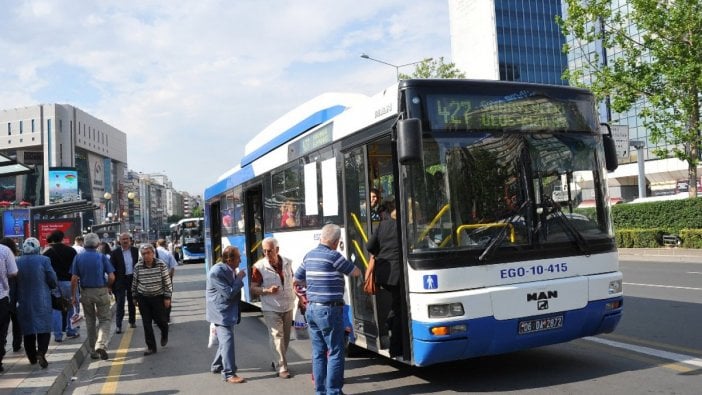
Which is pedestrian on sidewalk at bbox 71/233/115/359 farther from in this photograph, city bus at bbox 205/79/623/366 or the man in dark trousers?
city bus at bbox 205/79/623/366

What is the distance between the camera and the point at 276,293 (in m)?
7.61

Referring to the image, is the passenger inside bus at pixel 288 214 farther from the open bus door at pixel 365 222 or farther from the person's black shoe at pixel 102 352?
the person's black shoe at pixel 102 352

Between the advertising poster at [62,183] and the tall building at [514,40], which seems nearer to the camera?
the advertising poster at [62,183]

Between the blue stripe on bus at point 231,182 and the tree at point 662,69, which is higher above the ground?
the tree at point 662,69

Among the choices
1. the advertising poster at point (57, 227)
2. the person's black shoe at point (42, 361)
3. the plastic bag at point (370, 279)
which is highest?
the advertising poster at point (57, 227)

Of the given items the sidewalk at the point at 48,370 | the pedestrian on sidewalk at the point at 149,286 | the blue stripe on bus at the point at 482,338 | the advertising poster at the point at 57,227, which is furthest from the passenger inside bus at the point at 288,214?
the advertising poster at the point at 57,227

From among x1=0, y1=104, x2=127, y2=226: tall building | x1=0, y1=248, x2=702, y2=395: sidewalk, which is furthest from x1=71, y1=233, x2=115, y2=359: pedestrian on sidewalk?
x1=0, y1=104, x2=127, y2=226: tall building

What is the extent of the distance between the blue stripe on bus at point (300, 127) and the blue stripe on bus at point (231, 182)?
1.32 ft

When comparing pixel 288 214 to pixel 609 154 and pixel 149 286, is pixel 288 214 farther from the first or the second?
pixel 609 154

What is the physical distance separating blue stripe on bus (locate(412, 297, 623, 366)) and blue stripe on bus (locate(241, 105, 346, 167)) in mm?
4176

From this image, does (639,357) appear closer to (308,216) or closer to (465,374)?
(465,374)

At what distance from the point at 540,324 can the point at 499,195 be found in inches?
Answer: 52.4

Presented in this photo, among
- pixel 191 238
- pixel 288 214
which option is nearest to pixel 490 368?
pixel 288 214

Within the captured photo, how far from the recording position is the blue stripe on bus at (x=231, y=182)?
41.9ft
